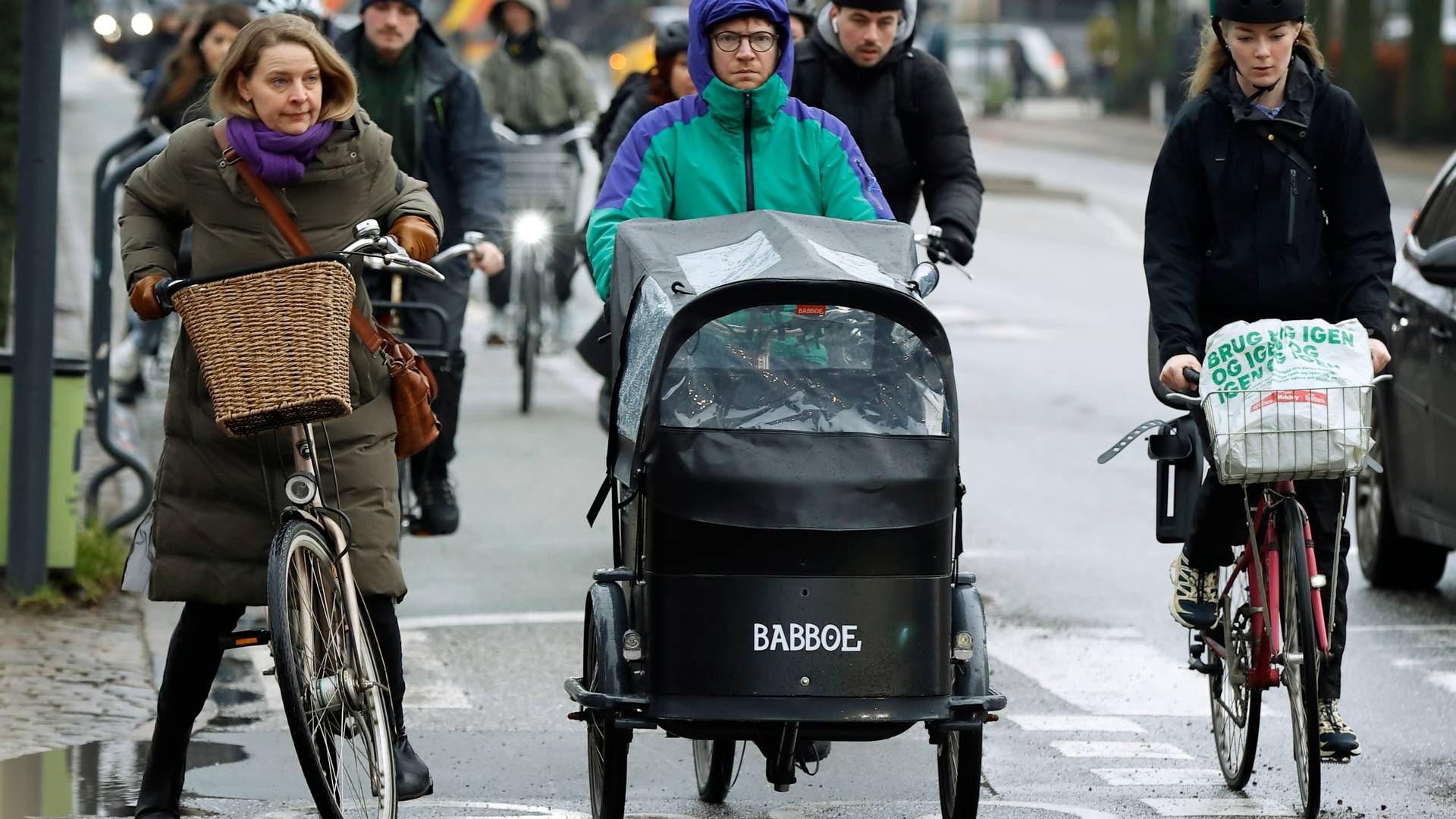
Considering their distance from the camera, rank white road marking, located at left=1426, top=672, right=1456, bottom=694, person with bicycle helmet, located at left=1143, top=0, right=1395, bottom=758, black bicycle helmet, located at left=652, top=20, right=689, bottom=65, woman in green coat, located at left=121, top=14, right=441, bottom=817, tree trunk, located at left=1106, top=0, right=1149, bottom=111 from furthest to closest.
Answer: tree trunk, located at left=1106, top=0, right=1149, bottom=111
black bicycle helmet, located at left=652, top=20, right=689, bottom=65
white road marking, located at left=1426, top=672, right=1456, bottom=694
person with bicycle helmet, located at left=1143, top=0, right=1395, bottom=758
woman in green coat, located at left=121, top=14, right=441, bottom=817

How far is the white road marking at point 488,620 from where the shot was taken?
27.5 feet

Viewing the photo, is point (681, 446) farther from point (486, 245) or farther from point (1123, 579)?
point (1123, 579)

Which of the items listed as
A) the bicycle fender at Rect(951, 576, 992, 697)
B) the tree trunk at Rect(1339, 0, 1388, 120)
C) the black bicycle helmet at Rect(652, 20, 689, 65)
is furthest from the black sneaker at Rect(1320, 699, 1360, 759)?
the tree trunk at Rect(1339, 0, 1388, 120)

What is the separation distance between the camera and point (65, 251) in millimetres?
20922

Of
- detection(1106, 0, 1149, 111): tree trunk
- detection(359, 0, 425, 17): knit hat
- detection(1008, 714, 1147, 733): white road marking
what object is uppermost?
detection(1106, 0, 1149, 111): tree trunk

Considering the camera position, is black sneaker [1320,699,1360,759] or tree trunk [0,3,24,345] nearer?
black sneaker [1320,699,1360,759]

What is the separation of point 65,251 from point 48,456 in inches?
529

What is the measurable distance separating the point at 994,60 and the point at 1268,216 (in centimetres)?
4464

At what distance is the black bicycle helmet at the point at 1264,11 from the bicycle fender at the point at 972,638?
1628mm

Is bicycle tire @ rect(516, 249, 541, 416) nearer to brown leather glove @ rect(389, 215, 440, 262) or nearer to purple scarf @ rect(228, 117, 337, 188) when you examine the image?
brown leather glove @ rect(389, 215, 440, 262)

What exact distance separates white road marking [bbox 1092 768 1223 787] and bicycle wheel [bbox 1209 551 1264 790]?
2.5 inches

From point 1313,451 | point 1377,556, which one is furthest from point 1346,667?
point 1313,451

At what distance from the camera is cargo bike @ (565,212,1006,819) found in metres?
4.95

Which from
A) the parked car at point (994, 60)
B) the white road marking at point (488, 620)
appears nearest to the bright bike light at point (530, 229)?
the white road marking at point (488, 620)
